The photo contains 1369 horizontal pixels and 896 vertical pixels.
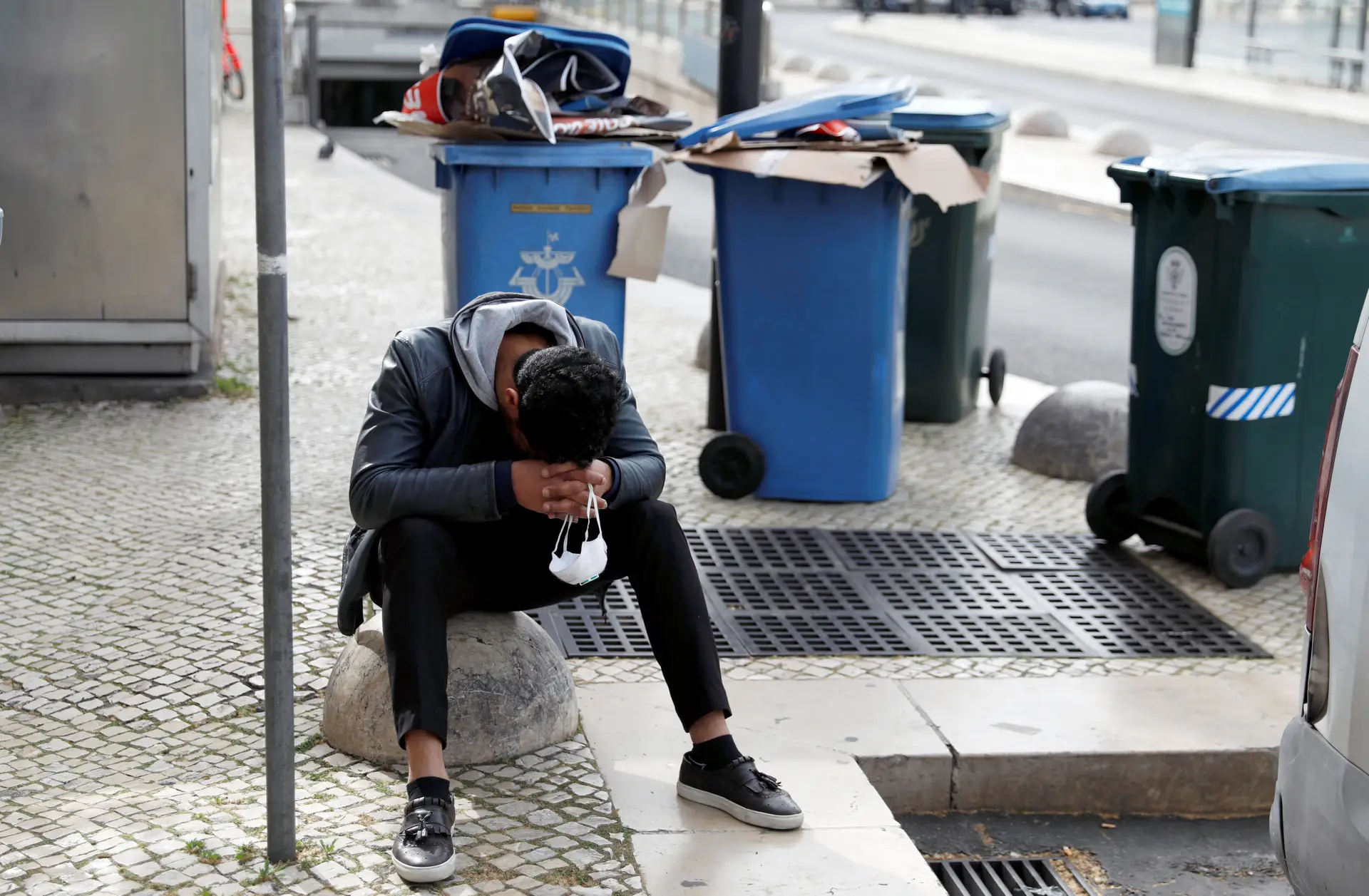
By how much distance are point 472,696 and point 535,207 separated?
255cm

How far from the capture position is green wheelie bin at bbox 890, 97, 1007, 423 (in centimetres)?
679

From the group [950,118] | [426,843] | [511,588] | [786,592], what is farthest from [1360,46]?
[426,843]

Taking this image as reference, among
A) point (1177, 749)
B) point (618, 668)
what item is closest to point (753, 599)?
point (618, 668)

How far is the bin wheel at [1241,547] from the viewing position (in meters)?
5.13

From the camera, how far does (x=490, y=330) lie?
3.43 m

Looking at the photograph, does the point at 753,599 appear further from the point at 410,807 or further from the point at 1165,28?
the point at 1165,28

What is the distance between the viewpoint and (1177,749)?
3.92 m

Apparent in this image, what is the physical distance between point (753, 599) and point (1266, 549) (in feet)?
5.35

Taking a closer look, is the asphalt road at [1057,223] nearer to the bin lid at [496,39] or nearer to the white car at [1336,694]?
the bin lid at [496,39]

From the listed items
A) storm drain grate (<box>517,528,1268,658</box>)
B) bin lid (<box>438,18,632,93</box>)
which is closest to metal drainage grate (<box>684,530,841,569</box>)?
storm drain grate (<box>517,528,1268,658</box>)

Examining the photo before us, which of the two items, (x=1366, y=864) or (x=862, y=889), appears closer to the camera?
(x=1366, y=864)

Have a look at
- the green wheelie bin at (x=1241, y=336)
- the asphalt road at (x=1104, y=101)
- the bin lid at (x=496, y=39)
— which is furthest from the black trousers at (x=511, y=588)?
the asphalt road at (x=1104, y=101)

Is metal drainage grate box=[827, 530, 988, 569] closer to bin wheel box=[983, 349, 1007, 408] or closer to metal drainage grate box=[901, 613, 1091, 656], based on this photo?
metal drainage grate box=[901, 613, 1091, 656]

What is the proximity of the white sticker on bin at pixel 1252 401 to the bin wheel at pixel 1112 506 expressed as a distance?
18.2 inches
